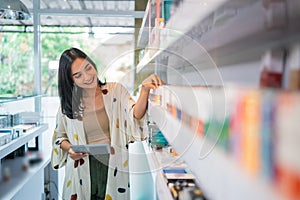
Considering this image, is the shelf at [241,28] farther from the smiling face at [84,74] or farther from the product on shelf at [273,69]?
the smiling face at [84,74]

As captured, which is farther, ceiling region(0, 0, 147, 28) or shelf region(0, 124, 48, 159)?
ceiling region(0, 0, 147, 28)

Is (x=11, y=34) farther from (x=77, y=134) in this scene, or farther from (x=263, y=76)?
(x=263, y=76)

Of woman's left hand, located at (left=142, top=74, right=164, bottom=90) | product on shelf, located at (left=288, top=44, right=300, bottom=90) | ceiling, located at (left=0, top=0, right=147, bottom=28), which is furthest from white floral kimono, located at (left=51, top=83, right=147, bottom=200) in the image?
ceiling, located at (left=0, top=0, right=147, bottom=28)

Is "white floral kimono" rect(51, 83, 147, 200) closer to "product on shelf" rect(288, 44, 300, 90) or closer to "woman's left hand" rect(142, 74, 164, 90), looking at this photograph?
"woman's left hand" rect(142, 74, 164, 90)

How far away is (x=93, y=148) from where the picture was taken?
7.16ft

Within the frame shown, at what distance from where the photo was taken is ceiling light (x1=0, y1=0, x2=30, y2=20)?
3021 millimetres

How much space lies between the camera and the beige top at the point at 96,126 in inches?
87.2

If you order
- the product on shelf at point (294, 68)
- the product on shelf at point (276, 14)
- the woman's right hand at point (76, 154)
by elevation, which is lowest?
the woman's right hand at point (76, 154)

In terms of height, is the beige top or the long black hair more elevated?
the long black hair

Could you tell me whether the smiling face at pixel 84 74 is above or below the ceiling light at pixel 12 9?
below

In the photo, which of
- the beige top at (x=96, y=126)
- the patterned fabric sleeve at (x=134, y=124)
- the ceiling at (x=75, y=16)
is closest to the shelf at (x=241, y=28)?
the patterned fabric sleeve at (x=134, y=124)

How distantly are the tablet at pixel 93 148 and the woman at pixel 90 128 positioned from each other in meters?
0.03

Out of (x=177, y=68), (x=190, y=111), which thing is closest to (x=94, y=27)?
(x=177, y=68)

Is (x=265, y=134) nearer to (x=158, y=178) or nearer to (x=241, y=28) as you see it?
(x=241, y=28)
